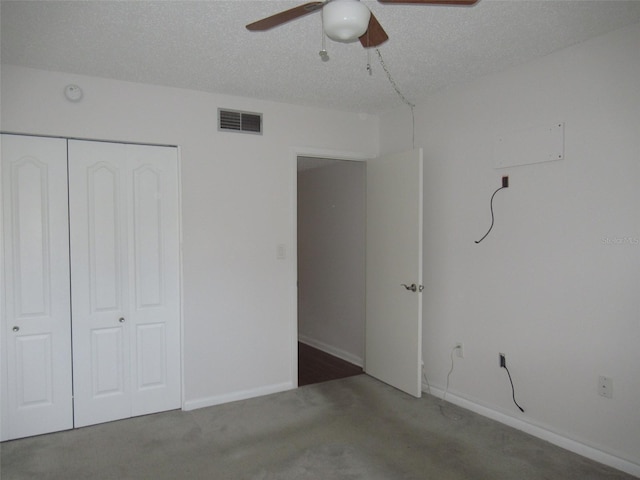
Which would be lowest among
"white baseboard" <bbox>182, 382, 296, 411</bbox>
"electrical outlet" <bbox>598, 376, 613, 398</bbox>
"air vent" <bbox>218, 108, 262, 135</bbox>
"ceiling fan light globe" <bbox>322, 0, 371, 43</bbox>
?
"white baseboard" <bbox>182, 382, 296, 411</bbox>

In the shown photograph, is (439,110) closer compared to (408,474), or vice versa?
(408,474)

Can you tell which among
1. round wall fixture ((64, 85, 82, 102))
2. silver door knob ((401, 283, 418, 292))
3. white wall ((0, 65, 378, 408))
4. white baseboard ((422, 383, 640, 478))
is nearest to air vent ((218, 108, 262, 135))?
white wall ((0, 65, 378, 408))

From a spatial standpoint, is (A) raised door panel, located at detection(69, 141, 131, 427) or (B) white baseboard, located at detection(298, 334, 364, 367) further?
(B) white baseboard, located at detection(298, 334, 364, 367)

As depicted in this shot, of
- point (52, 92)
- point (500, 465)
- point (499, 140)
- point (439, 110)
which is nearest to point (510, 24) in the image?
point (499, 140)

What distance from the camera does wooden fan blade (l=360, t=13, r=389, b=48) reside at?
172 centimetres

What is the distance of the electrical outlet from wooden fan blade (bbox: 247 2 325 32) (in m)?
2.56

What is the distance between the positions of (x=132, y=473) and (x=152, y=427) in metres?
0.60

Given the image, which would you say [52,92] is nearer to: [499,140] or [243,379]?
[243,379]

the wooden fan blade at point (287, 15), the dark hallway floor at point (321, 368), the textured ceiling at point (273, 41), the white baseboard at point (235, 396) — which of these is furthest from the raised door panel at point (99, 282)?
the wooden fan blade at point (287, 15)

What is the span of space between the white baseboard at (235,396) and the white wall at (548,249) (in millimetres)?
1339

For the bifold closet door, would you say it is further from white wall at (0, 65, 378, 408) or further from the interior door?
the interior door

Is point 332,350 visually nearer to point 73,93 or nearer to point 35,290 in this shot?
point 35,290

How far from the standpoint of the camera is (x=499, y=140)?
314 centimetres

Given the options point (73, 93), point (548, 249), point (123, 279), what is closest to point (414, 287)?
point (548, 249)
